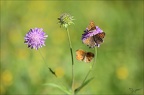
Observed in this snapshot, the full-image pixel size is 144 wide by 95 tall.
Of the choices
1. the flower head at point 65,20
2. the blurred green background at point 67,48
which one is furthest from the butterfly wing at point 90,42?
the blurred green background at point 67,48

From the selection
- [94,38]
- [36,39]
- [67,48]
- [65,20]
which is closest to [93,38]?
[94,38]

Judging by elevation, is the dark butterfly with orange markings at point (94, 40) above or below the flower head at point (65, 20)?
below

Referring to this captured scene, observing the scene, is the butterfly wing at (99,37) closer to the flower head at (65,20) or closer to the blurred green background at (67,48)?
the flower head at (65,20)

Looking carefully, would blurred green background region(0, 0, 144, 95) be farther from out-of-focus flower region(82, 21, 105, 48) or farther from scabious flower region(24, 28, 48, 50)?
out-of-focus flower region(82, 21, 105, 48)

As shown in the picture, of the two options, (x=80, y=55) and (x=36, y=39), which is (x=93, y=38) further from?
(x=36, y=39)

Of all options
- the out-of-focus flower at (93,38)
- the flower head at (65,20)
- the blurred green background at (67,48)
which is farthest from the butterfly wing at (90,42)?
the blurred green background at (67,48)

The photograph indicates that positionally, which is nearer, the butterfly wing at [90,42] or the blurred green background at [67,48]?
the butterfly wing at [90,42]

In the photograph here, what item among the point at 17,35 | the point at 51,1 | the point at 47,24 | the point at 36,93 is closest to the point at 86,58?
the point at 36,93

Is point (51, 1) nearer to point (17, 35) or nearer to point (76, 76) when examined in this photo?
point (17, 35)

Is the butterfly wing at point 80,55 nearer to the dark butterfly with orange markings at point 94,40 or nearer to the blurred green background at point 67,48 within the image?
the dark butterfly with orange markings at point 94,40

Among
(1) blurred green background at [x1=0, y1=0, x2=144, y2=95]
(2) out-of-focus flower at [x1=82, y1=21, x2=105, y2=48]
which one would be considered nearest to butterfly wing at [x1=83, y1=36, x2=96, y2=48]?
(2) out-of-focus flower at [x1=82, y1=21, x2=105, y2=48]
